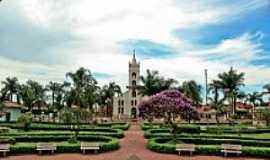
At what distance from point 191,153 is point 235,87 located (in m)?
57.3

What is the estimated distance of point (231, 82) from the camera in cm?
7781

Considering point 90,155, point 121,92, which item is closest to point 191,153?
point 90,155

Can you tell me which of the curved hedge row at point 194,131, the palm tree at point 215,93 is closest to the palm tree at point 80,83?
the palm tree at point 215,93

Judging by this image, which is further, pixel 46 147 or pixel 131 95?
pixel 131 95

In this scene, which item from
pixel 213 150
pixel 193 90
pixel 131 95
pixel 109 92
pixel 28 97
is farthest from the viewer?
pixel 109 92

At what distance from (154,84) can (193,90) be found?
7475 millimetres

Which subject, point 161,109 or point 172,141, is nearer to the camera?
point 172,141

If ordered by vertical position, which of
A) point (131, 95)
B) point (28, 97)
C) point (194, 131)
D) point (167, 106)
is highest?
point (131, 95)

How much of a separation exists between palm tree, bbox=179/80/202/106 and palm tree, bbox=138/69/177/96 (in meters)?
2.33

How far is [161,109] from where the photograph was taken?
28750 millimetres

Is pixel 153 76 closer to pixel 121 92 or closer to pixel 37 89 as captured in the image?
pixel 121 92

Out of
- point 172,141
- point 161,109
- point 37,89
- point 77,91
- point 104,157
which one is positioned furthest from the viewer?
point 37,89

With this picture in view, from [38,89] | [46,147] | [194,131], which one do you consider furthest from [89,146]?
[38,89]

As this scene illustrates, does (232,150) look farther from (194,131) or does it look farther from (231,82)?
(231,82)
